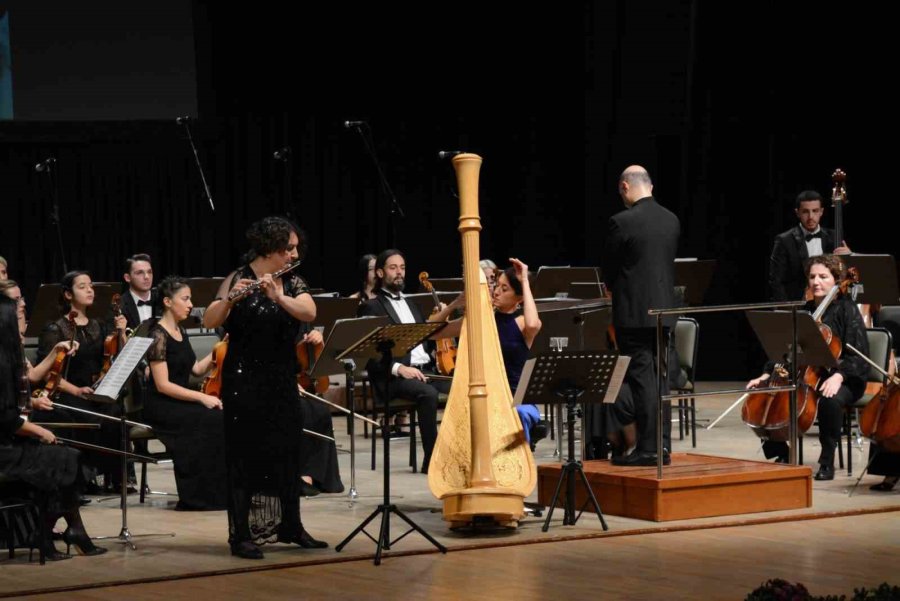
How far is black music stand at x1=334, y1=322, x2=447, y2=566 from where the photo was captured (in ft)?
17.7

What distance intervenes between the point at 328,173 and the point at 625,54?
276 cm

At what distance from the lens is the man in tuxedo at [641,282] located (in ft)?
20.6

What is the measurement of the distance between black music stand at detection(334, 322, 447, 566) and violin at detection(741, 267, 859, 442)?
6.45ft

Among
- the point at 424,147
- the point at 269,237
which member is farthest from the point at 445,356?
the point at 424,147

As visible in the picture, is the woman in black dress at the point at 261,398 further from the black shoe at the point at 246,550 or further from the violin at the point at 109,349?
the violin at the point at 109,349

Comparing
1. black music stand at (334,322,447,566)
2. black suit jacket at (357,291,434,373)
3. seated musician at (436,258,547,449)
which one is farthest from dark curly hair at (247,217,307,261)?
black suit jacket at (357,291,434,373)

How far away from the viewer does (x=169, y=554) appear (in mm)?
5523

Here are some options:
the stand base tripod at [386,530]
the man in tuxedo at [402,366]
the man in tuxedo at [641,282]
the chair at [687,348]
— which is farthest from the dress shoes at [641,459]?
the chair at [687,348]

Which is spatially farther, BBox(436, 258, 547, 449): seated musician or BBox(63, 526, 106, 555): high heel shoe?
BBox(436, 258, 547, 449): seated musician

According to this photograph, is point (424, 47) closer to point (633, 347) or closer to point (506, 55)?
point (506, 55)

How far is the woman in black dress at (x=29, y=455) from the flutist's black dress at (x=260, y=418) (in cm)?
61

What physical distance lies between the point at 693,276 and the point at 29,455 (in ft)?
17.4

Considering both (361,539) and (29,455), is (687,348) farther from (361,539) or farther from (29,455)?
(29,455)

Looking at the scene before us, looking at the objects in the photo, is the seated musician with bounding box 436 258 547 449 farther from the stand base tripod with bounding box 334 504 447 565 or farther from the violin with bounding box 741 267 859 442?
Result: the violin with bounding box 741 267 859 442
